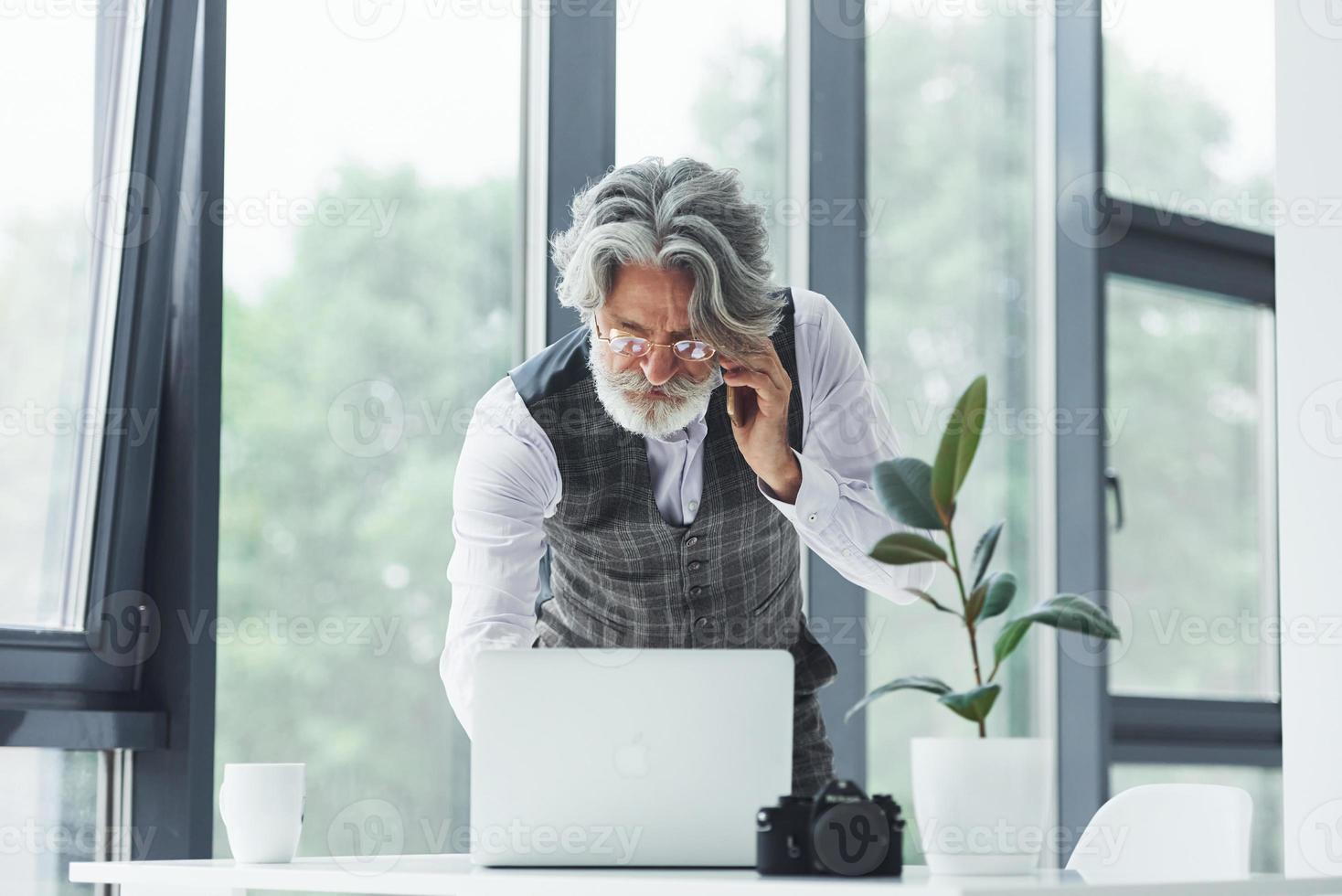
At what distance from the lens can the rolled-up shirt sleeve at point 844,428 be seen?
87.1 inches

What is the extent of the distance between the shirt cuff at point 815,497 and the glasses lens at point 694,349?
198 mm

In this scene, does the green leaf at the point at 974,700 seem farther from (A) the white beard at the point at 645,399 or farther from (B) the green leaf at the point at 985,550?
(A) the white beard at the point at 645,399

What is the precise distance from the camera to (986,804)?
1384mm

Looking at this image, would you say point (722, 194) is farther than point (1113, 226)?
No

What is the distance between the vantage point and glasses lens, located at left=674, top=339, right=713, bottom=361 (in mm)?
2105

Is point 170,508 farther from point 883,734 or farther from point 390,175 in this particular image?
point 883,734

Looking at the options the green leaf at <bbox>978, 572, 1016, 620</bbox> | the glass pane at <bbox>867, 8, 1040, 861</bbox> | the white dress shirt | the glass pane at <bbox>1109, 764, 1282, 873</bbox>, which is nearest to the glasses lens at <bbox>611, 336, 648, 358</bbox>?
the white dress shirt

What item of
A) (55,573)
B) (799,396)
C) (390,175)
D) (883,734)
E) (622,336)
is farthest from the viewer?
(883,734)

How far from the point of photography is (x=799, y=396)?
2324 mm

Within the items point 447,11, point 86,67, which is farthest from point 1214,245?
point 86,67

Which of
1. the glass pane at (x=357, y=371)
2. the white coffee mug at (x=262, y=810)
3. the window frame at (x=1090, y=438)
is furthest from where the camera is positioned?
the window frame at (x=1090, y=438)

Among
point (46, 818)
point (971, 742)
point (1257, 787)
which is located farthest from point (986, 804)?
point (1257, 787)

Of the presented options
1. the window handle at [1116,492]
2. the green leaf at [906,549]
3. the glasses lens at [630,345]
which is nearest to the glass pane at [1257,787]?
the window handle at [1116,492]

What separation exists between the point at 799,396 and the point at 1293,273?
3.20 feet
